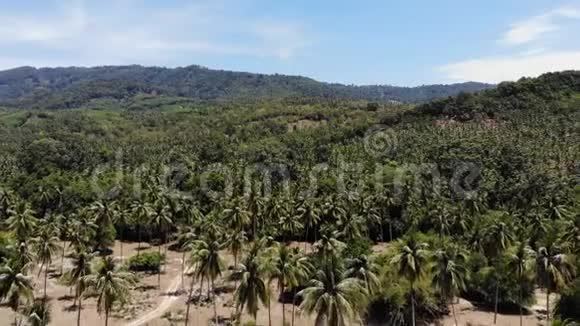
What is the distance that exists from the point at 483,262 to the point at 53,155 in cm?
15550

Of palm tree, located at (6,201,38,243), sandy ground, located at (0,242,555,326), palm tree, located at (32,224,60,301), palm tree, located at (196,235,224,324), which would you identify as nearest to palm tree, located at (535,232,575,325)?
sandy ground, located at (0,242,555,326)

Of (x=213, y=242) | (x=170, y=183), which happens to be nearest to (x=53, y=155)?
(x=170, y=183)

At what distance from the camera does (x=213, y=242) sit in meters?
61.3

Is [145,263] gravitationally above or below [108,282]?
below

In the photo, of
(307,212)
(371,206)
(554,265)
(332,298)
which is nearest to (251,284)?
(332,298)

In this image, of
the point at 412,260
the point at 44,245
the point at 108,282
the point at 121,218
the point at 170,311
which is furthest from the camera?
the point at 121,218

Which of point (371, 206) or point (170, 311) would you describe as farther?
point (371, 206)

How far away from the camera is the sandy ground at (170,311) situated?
7231 centimetres

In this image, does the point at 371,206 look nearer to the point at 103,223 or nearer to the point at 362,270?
the point at 103,223

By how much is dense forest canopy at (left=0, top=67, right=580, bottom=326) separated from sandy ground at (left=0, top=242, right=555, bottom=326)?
9.67ft

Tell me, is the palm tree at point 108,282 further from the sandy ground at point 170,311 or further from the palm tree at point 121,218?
the palm tree at point 121,218

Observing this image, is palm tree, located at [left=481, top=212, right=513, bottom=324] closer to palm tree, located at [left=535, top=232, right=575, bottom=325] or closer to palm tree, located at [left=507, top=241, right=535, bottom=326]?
palm tree, located at [left=507, top=241, right=535, bottom=326]

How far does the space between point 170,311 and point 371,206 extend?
5044 cm

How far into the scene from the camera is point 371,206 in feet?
363
